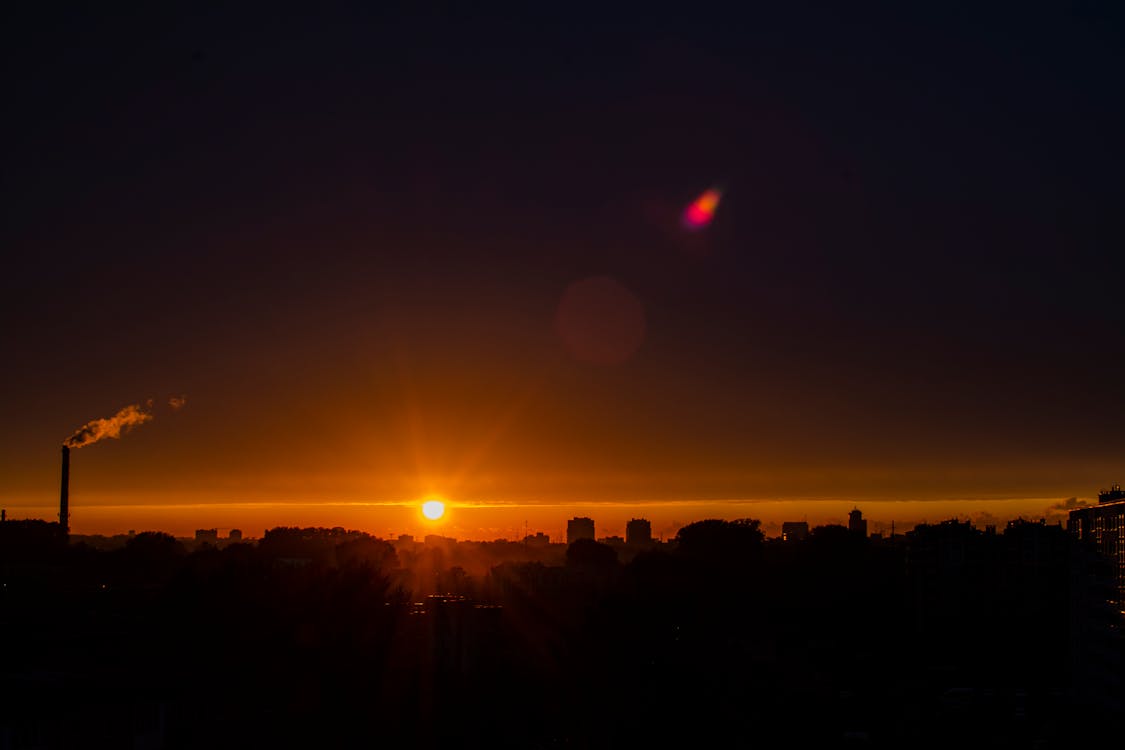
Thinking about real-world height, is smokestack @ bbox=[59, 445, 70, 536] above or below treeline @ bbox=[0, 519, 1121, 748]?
above

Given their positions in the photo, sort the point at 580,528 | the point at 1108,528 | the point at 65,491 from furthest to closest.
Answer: the point at 580,528
the point at 65,491
the point at 1108,528

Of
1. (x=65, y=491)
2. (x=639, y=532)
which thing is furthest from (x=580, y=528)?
(x=65, y=491)

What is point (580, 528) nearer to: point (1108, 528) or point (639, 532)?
point (639, 532)

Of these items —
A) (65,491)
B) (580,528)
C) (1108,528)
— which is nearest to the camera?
(1108,528)

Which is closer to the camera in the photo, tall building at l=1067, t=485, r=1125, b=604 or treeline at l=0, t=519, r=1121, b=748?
treeline at l=0, t=519, r=1121, b=748

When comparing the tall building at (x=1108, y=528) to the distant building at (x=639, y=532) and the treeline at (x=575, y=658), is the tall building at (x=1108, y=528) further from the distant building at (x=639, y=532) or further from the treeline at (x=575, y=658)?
the distant building at (x=639, y=532)

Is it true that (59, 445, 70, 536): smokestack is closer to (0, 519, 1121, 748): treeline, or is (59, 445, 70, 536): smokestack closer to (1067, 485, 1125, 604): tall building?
(0, 519, 1121, 748): treeline

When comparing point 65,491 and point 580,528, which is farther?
point 580,528

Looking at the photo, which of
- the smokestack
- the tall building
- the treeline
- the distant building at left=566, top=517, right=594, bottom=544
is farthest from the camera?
the distant building at left=566, top=517, right=594, bottom=544

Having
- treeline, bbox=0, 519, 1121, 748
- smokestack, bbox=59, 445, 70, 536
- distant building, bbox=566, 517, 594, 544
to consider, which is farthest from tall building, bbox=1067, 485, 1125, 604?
distant building, bbox=566, 517, 594, 544
